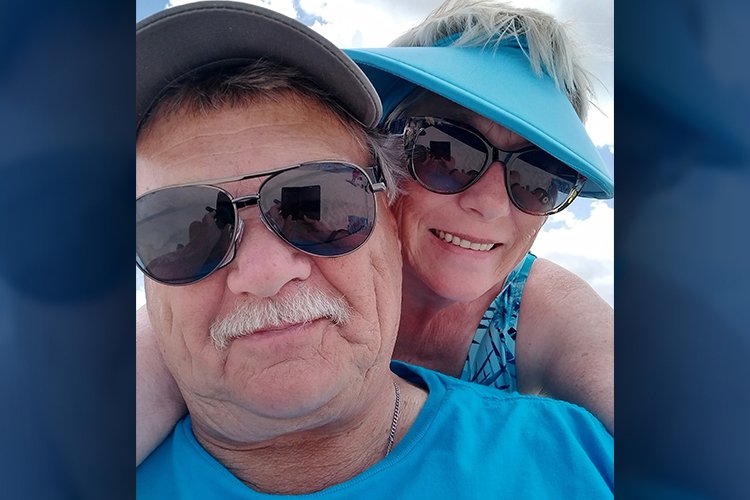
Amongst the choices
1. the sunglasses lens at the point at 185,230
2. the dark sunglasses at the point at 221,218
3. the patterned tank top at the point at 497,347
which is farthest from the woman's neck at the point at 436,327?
the sunglasses lens at the point at 185,230

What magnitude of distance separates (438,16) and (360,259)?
0.50m

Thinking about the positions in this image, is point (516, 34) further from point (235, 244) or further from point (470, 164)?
point (235, 244)

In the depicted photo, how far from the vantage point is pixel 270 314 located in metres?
1.19

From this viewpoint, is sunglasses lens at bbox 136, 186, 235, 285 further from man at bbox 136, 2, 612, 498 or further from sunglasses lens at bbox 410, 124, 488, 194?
sunglasses lens at bbox 410, 124, 488, 194

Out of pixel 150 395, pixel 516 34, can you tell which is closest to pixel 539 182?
pixel 516 34

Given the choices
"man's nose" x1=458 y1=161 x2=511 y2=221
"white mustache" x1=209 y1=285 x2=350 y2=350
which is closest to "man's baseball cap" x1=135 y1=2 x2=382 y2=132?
"man's nose" x1=458 y1=161 x2=511 y2=221

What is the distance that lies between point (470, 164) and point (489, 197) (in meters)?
0.08

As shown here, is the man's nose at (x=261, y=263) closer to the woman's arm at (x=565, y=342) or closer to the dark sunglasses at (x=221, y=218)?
the dark sunglasses at (x=221, y=218)

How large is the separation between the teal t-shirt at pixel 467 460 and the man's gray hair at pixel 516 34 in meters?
0.63

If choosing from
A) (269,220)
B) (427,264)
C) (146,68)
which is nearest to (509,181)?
(427,264)

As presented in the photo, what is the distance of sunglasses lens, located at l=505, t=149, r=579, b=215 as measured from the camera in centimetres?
127

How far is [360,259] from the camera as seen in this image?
1.26m
